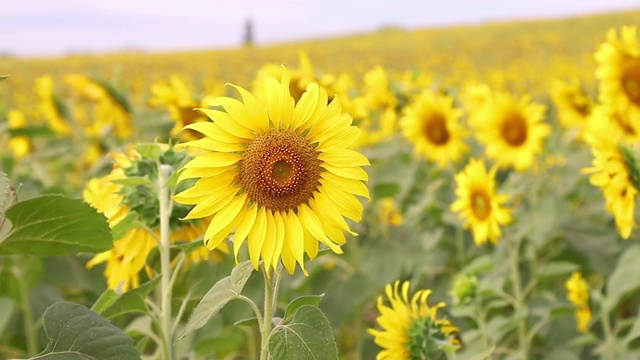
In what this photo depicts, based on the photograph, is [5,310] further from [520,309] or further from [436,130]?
[436,130]

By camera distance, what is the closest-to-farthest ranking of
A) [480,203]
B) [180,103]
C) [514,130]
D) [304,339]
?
[304,339]
[480,203]
[180,103]
[514,130]

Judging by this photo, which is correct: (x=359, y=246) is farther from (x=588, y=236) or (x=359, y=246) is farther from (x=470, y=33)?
(x=470, y=33)

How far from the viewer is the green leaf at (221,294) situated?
877 mm

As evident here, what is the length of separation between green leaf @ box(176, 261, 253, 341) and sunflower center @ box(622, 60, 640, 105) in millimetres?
1651

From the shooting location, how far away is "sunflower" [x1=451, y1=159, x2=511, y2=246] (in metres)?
2.04

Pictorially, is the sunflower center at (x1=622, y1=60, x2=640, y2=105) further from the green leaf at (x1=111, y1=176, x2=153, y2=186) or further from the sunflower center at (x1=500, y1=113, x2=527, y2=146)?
the green leaf at (x1=111, y1=176, x2=153, y2=186)

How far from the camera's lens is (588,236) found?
256 cm

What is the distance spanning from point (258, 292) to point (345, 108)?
22.0 inches

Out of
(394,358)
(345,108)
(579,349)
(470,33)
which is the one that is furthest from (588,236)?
(470,33)

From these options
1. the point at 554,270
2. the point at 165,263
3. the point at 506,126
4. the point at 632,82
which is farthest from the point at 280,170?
the point at 506,126

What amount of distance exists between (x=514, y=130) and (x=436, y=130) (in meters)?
0.26

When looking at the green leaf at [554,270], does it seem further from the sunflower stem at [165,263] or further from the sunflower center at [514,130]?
the sunflower stem at [165,263]

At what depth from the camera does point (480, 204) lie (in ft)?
6.89

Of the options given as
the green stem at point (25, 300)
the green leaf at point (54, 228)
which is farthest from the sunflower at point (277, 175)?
the green stem at point (25, 300)
